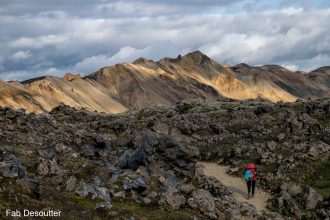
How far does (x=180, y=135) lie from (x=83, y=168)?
1256 inches

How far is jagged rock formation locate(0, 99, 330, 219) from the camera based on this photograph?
2505 cm

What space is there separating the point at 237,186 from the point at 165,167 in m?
6.66

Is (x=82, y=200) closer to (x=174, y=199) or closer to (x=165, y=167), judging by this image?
(x=174, y=199)

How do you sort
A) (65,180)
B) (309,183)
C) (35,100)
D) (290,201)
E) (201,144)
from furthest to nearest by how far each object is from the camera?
(35,100) → (201,144) → (309,183) → (290,201) → (65,180)

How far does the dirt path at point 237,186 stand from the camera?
118 ft

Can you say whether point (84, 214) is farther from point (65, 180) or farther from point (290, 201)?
point (290, 201)

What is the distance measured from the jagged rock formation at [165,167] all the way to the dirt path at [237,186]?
89 cm

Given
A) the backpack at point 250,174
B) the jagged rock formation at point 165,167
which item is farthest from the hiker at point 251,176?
the jagged rock formation at point 165,167

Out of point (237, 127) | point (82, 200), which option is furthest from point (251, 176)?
point (237, 127)

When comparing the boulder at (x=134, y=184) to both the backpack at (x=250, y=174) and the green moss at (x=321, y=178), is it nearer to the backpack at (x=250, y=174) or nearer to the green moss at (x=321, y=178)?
the backpack at (x=250, y=174)

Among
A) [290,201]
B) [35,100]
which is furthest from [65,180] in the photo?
[35,100]

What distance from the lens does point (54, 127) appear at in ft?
172

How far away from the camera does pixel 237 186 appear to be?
4053 centimetres

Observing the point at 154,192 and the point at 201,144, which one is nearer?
the point at 154,192
